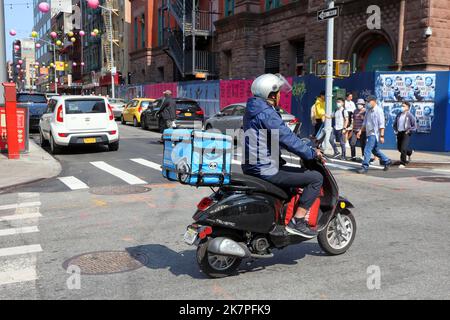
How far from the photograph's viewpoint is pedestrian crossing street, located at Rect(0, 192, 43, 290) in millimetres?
4863

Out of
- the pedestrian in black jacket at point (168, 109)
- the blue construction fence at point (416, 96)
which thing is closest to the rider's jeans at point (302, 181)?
the pedestrian in black jacket at point (168, 109)

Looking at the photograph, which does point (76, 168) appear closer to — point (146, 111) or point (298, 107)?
point (298, 107)

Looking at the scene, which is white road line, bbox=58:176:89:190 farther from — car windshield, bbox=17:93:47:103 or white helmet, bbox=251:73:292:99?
car windshield, bbox=17:93:47:103

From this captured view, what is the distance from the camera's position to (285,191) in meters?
4.97

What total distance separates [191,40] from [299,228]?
30957 millimetres

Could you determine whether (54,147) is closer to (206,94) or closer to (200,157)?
(200,157)

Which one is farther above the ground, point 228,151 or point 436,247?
point 228,151

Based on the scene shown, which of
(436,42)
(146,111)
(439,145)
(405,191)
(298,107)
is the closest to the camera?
(405,191)

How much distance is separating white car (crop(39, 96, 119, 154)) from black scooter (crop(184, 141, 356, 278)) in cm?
1038

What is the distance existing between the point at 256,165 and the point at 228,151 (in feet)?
1.18

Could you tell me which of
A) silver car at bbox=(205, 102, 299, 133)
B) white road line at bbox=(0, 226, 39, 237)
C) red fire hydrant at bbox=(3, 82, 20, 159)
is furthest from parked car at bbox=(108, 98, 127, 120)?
white road line at bbox=(0, 226, 39, 237)

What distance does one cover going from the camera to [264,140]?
187 inches
